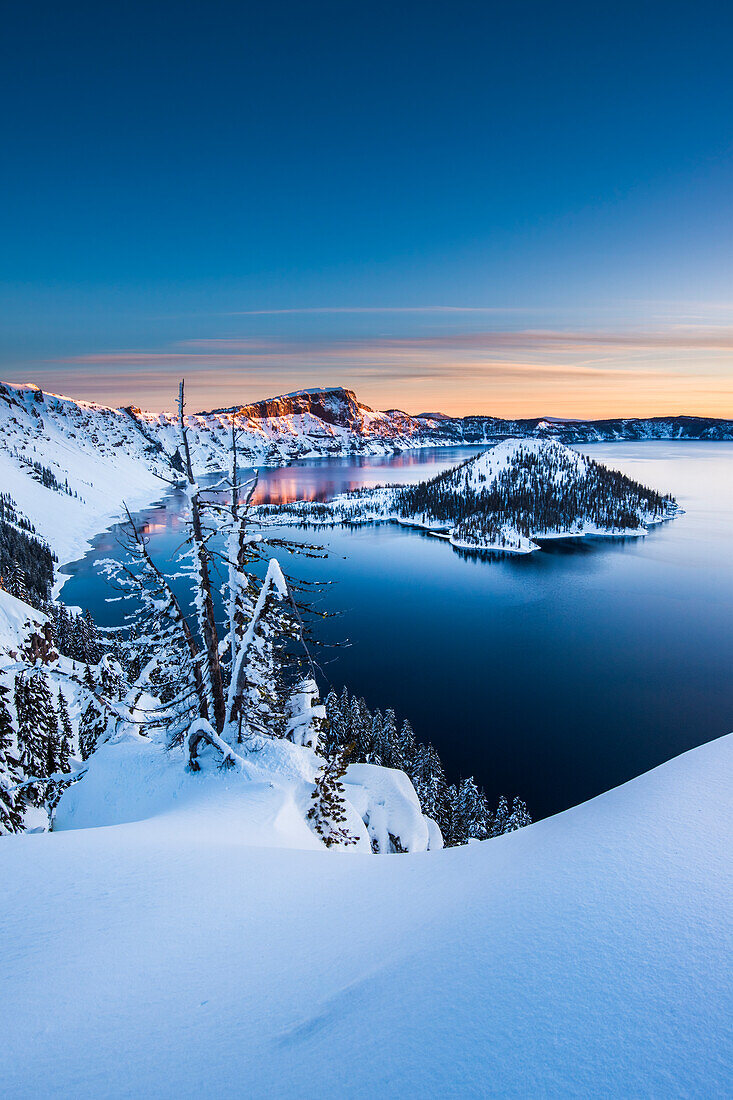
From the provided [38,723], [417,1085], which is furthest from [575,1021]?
[38,723]

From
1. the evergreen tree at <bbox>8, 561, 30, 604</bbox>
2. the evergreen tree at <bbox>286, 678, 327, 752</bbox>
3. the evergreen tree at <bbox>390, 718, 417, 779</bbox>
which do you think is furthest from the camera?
the evergreen tree at <bbox>8, 561, 30, 604</bbox>

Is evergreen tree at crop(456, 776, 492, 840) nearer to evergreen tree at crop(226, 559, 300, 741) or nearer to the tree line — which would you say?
the tree line

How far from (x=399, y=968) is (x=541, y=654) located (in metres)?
67.0

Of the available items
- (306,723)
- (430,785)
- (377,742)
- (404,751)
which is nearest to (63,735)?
(377,742)

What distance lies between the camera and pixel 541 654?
64.9 m

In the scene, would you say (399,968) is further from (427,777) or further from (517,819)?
(427,777)

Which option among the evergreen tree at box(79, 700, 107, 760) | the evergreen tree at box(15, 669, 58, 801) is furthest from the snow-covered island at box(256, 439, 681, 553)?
the evergreen tree at box(79, 700, 107, 760)

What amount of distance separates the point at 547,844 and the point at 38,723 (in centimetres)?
3389

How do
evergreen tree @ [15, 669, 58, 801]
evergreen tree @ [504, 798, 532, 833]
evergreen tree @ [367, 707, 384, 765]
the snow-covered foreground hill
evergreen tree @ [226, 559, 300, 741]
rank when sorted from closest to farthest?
the snow-covered foreground hill
evergreen tree @ [226, 559, 300, 741]
evergreen tree @ [15, 669, 58, 801]
evergreen tree @ [504, 798, 532, 833]
evergreen tree @ [367, 707, 384, 765]

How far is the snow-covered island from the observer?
490 ft

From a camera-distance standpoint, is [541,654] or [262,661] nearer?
[262,661]

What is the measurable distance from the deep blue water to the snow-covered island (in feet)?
100

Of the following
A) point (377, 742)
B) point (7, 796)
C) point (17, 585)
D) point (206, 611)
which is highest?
point (206, 611)

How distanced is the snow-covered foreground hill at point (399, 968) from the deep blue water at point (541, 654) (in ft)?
68.5
